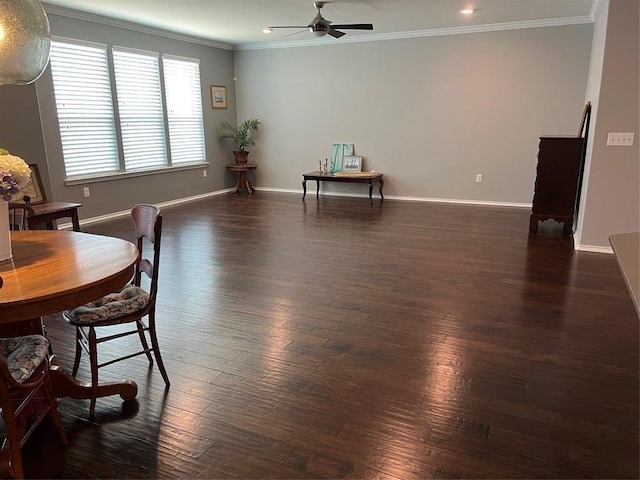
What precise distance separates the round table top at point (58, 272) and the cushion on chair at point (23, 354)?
0.22 m

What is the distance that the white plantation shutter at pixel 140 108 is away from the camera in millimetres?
6375

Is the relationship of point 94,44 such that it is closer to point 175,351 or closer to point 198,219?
point 198,219

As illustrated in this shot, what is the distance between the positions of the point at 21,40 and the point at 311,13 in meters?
4.44

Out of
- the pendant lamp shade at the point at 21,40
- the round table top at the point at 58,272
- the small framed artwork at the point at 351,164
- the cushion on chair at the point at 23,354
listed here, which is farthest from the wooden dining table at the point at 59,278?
the small framed artwork at the point at 351,164

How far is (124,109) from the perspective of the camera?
6.41 m

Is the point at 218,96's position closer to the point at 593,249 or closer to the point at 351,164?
the point at 351,164

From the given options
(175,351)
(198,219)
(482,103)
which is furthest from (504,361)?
(482,103)

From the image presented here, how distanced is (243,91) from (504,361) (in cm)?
A: 743

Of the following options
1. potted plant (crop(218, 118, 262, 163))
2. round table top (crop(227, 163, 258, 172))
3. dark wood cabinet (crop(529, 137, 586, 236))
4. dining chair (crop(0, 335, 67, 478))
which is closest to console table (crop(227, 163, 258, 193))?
round table top (crop(227, 163, 258, 172))

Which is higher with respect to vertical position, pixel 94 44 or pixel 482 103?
pixel 94 44

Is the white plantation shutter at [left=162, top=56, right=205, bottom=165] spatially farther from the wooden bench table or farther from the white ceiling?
the wooden bench table

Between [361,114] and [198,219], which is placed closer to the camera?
[198,219]

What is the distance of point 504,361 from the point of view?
252cm

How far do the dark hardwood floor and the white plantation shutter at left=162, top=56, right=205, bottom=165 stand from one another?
12.0ft
